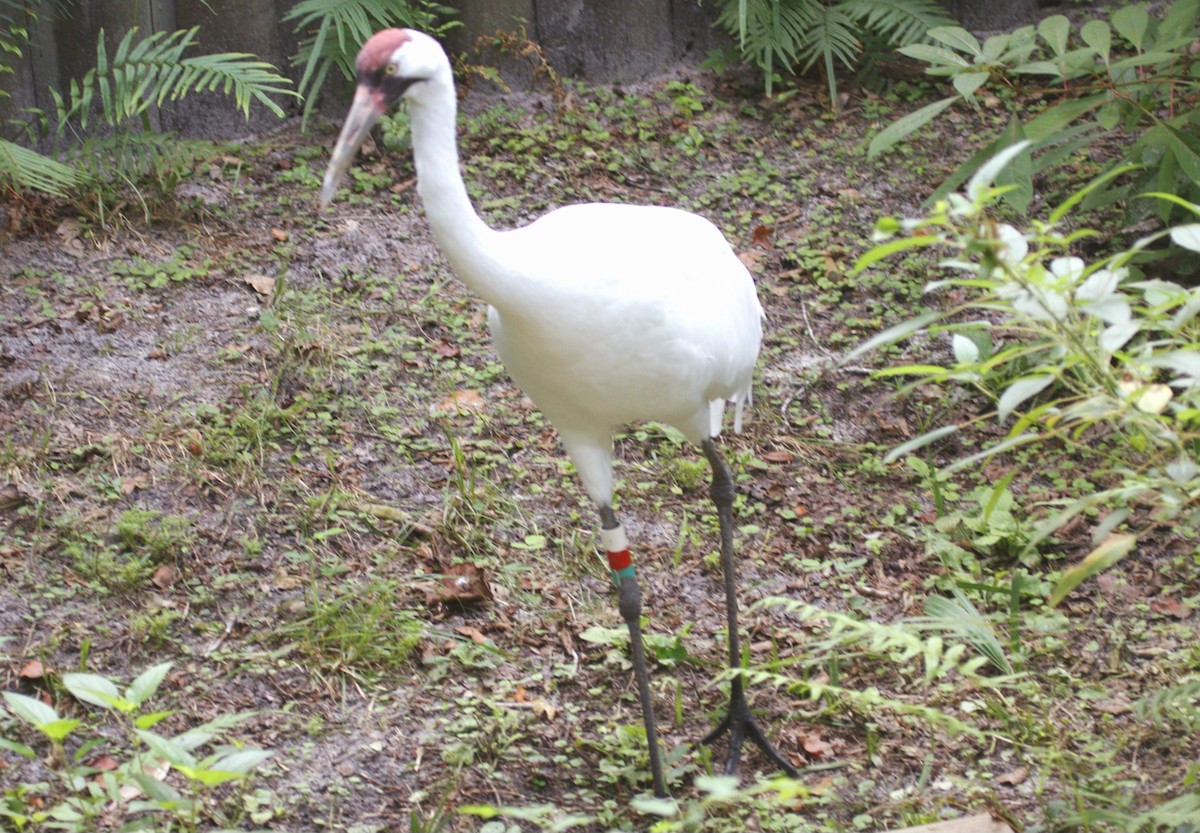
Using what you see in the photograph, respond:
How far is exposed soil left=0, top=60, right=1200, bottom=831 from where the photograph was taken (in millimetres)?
3410

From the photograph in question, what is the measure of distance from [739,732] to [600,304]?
136 cm

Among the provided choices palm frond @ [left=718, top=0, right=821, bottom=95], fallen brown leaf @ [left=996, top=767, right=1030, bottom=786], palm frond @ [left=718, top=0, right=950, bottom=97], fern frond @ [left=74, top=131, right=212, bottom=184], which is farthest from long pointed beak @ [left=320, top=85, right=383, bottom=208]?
palm frond @ [left=718, top=0, right=821, bottom=95]

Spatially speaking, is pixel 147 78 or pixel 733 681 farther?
pixel 147 78

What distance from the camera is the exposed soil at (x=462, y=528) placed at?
3.41 m

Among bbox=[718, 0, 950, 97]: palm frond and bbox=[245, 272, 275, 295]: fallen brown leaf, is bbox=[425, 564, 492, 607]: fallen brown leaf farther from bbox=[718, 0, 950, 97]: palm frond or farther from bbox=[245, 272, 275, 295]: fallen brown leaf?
bbox=[718, 0, 950, 97]: palm frond

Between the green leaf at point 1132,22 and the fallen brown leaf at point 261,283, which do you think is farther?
the fallen brown leaf at point 261,283

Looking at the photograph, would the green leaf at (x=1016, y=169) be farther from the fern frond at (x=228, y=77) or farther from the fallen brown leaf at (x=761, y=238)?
the fern frond at (x=228, y=77)

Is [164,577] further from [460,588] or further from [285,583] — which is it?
[460,588]

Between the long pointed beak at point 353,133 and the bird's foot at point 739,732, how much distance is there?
5.69 ft

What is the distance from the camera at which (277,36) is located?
6.04m

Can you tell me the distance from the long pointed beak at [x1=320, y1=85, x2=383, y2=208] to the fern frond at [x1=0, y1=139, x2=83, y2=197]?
2991 mm

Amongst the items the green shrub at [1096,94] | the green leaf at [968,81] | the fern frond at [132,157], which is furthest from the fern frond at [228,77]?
the green leaf at [968,81]

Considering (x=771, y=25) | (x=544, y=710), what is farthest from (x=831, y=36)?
(x=544, y=710)

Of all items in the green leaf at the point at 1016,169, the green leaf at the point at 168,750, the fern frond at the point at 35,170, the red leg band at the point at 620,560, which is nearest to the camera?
the green leaf at the point at 168,750
